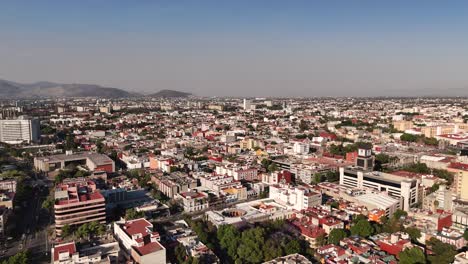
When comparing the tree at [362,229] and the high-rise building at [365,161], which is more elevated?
the high-rise building at [365,161]

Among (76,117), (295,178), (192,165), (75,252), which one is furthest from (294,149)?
(76,117)

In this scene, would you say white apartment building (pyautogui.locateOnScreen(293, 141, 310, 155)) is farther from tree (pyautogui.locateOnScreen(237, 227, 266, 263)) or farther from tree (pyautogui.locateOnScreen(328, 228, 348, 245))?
tree (pyautogui.locateOnScreen(237, 227, 266, 263))

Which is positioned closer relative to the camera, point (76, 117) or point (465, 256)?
point (465, 256)

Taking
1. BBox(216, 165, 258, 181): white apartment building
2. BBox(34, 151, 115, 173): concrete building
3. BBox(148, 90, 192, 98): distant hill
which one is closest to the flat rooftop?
BBox(34, 151, 115, 173): concrete building

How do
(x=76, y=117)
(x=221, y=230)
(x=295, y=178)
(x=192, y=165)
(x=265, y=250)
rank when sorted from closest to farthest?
(x=265, y=250) < (x=221, y=230) < (x=295, y=178) < (x=192, y=165) < (x=76, y=117)

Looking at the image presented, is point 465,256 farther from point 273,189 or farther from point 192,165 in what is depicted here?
point 192,165

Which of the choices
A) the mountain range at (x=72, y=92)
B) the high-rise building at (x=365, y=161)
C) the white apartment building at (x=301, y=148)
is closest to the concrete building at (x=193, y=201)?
the high-rise building at (x=365, y=161)

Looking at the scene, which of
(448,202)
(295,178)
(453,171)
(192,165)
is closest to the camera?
(448,202)

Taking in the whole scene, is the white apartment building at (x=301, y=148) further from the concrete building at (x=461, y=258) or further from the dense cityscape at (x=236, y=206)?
the concrete building at (x=461, y=258)
